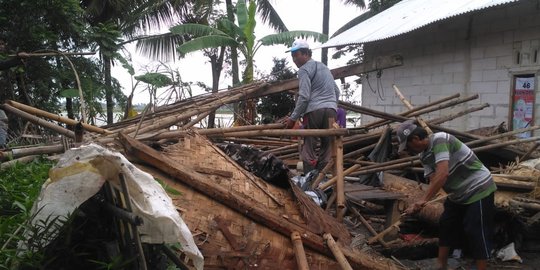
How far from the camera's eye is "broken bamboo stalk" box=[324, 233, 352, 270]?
104 inches

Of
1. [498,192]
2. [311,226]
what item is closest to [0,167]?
[311,226]

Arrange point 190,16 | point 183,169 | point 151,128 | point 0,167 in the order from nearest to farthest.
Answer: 1. point 183,169
2. point 0,167
3. point 151,128
4. point 190,16

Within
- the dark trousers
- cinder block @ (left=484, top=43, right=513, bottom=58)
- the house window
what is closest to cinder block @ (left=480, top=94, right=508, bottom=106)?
the house window

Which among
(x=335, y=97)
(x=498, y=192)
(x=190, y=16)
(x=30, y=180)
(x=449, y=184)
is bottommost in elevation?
(x=498, y=192)

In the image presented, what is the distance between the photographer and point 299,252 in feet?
8.59

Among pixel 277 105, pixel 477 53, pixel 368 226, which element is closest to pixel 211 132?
pixel 368 226

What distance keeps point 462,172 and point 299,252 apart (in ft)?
5.59

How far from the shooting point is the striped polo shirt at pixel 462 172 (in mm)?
3449

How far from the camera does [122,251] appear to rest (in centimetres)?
182

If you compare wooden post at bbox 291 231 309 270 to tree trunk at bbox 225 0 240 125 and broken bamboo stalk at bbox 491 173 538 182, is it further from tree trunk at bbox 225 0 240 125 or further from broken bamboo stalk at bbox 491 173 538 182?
tree trunk at bbox 225 0 240 125

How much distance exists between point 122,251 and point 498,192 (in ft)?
12.9

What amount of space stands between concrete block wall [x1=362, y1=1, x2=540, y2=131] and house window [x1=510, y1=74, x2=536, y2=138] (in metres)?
0.09

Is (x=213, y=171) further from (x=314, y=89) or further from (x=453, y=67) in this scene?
(x=453, y=67)

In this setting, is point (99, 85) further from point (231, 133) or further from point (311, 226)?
point (311, 226)
